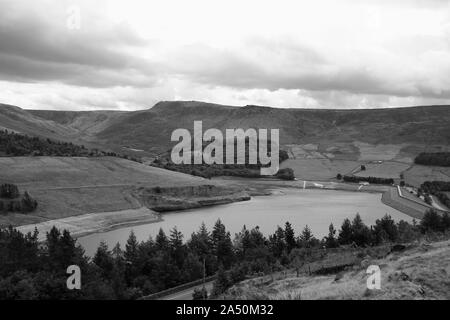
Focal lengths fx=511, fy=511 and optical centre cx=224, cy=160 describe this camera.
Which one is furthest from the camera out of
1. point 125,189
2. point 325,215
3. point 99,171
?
point 99,171

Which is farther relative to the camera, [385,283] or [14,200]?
[14,200]

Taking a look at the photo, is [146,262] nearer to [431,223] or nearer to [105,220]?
[431,223]

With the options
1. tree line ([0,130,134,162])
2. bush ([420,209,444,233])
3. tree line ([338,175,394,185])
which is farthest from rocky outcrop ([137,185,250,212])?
bush ([420,209,444,233])

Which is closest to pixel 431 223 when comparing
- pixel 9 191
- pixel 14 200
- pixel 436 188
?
pixel 14 200

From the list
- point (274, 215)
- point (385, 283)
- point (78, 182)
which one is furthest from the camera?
point (78, 182)
